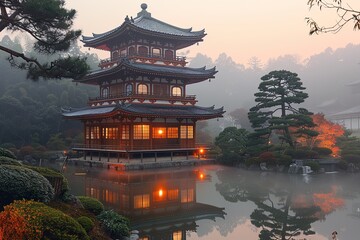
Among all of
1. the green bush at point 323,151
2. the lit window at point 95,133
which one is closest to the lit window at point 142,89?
the lit window at point 95,133

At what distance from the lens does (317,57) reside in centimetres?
11950

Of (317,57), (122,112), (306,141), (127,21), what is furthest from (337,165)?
(317,57)

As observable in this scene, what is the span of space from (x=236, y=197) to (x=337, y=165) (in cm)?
1551

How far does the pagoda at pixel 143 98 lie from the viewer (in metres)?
31.2

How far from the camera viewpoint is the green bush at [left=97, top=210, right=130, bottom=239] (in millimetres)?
10102

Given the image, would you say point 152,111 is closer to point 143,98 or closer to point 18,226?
point 143,98

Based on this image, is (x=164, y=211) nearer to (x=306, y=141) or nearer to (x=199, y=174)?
(x=199, y=174)

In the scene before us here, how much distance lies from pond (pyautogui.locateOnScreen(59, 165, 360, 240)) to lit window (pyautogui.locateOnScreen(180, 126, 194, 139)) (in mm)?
7958

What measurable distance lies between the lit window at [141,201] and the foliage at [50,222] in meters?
7.60

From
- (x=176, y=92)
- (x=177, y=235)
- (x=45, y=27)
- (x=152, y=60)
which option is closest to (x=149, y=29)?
(x=152, y=60)

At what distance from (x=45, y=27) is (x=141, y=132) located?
17220 mm

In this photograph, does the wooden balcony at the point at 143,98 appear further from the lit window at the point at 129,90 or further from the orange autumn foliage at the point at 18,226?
the orange autumn foliage at the point at 18,226

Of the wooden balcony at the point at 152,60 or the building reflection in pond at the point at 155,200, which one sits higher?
the wooden balcony at the point at 152,60

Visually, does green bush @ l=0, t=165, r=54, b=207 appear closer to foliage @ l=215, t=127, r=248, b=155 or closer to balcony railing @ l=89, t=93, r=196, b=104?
balcony railing @ l=89, t=93, r=196, b=104
